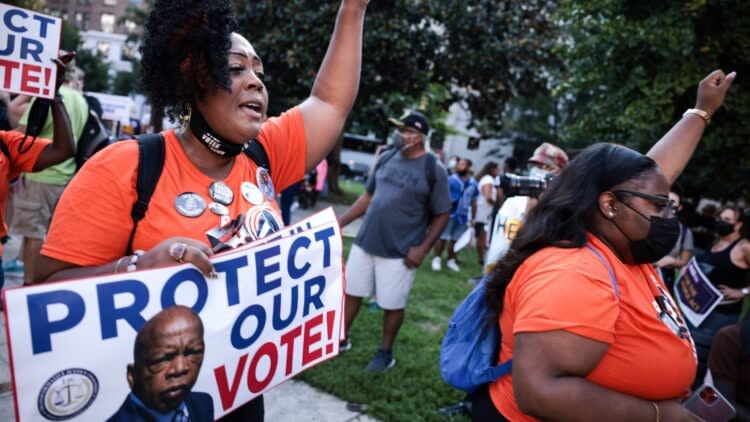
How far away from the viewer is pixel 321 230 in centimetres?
175

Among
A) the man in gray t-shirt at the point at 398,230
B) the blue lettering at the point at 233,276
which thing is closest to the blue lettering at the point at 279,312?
the blue lettering at the point at 233,276

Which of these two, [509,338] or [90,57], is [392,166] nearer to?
[509,338]

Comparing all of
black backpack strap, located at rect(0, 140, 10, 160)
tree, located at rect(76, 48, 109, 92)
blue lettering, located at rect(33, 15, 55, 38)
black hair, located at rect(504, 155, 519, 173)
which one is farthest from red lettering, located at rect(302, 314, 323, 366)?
tree, located at rect(76, 48, 109, 92)

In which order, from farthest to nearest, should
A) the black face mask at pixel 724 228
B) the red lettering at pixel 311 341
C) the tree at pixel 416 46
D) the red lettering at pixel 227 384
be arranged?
the tree at pixel 416 46 → the black face mask at pixel 724 228 → the red lettering at pixel 311 341 → the red lettering at pixel 227 384

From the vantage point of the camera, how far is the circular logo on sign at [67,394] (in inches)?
47.5

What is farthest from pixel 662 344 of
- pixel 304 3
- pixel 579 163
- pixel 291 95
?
pixel 291 95

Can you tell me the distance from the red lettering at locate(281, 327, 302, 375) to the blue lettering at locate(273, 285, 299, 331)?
0.13ft

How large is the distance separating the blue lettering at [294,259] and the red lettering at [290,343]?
182 millimetres

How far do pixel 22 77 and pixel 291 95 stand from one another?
13.8 m

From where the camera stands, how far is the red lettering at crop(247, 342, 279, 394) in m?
1.59

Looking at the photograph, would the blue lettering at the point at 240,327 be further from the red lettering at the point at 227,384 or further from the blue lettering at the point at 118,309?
the blue lettering at the point at 118,309

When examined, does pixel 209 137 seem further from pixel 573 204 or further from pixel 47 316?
pixel 573 204

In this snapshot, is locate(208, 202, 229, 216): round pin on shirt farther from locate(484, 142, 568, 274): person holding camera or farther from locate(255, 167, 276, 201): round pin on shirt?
locate(484, 142, 568, 274): person holding camera

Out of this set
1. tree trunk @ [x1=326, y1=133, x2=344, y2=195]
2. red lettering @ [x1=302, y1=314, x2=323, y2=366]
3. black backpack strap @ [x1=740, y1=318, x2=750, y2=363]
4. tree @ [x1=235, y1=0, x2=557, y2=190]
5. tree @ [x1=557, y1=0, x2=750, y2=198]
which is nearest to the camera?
red lettering @ [x1=302, y1=314, x2=323, y2=366]
